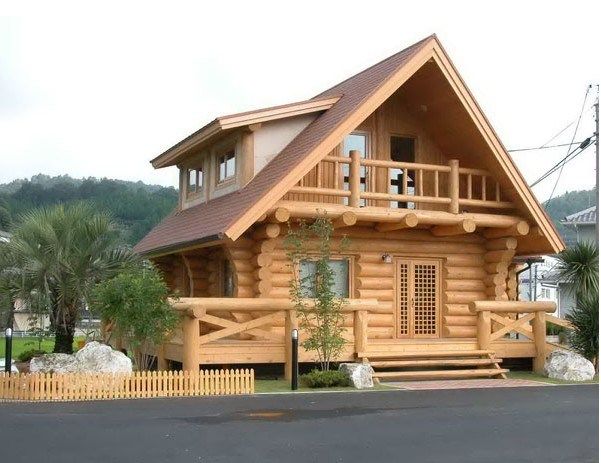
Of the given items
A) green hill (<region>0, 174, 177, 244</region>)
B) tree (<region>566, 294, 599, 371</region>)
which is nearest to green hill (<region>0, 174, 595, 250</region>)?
green hill (<region>0, 174, 177, 244</region>)

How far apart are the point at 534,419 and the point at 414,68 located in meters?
9.54

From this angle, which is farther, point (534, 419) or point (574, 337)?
point (574, 337)

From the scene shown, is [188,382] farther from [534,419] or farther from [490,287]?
[490,287]

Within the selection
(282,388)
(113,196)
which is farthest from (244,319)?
(113,196)

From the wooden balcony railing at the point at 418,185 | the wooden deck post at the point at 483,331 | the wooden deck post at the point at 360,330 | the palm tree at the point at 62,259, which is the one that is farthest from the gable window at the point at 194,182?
the wooden deck post at the point at 483,331

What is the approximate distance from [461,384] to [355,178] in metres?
5.07

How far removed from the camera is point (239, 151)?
2167 centimetres

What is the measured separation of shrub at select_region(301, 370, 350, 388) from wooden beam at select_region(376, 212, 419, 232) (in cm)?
423

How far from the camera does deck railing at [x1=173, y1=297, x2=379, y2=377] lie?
57.6 ft

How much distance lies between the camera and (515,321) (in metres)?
21.0

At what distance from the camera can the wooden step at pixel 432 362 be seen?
62.8 feet

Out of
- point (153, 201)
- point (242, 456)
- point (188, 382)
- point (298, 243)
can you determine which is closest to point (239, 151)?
point (298, 243)

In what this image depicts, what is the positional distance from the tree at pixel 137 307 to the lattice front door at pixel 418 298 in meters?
6.79

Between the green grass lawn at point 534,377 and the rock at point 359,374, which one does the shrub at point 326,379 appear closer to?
the rock at point 359,374
